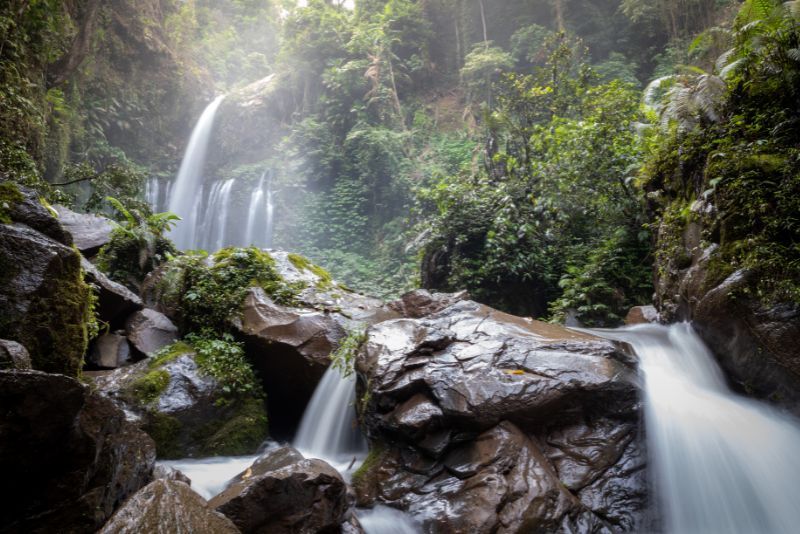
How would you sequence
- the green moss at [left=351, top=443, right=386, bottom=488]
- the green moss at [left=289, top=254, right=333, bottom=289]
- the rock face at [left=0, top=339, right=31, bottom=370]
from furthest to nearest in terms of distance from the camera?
the green moss at [left=289, top=254, right=333, bottom=289]
the green moss at [left=351, top=443, right=386, bottom=488]
the rock face at [left=0, top=339, right=31, bottom=370]

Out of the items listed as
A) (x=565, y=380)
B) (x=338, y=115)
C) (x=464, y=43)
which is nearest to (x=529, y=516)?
(x=565, y=380)

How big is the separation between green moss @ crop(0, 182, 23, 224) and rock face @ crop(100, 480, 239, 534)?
9.52ft

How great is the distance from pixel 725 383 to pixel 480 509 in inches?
123

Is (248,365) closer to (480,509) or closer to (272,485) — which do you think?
(272,485)

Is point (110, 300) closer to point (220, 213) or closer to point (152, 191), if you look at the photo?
point (220, 213)

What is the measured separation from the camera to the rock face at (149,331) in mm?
7386

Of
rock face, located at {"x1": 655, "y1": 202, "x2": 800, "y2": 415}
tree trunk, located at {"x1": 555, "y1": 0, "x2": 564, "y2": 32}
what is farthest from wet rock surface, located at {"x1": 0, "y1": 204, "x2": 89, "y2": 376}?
tree trunk, located at {"x1": 555, "y1": 0, "x2": 564, "y2": 32}

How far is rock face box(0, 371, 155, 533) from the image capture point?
2.60 m

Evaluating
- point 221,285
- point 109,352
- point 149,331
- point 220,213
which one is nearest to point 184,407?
point 109,352

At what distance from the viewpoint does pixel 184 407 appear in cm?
620

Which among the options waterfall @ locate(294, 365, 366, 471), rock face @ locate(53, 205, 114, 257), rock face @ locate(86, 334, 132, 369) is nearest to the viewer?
waterfall @ locate(294, 365, 366, 471)

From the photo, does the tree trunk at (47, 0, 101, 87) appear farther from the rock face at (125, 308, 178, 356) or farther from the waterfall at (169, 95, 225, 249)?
the waterfall at (169, 95, 225, 249)

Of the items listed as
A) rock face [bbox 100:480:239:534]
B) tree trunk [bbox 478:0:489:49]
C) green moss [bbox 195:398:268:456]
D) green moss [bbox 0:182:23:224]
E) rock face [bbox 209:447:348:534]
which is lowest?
green moss [bbox 195:398:268:456]

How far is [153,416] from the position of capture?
5.95 m
